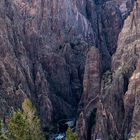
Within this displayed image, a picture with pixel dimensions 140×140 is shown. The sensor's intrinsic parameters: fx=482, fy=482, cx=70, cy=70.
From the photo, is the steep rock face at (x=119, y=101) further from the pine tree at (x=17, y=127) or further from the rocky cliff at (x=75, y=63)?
the pine tree at (x=17, y=127)

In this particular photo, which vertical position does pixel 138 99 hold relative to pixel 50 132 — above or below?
above

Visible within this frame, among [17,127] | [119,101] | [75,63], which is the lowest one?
[119,101]

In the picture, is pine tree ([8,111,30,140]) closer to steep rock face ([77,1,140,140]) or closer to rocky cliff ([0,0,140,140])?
steep rock face ([77,1,140,140])

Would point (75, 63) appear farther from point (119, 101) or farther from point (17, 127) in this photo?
point (17, 127)

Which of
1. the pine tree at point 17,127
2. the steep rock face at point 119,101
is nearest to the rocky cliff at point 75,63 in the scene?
the steep rock face at point 119,101

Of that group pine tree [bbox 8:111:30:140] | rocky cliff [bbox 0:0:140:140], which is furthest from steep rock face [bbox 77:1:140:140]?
pine tree [bbox 8:111:30:140]

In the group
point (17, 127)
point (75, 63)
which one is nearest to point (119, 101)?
point (17, 127)

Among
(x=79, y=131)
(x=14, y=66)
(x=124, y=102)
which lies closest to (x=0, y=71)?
(x=14, y=66)

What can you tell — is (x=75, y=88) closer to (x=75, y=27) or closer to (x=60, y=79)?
(x=60, y=79)
